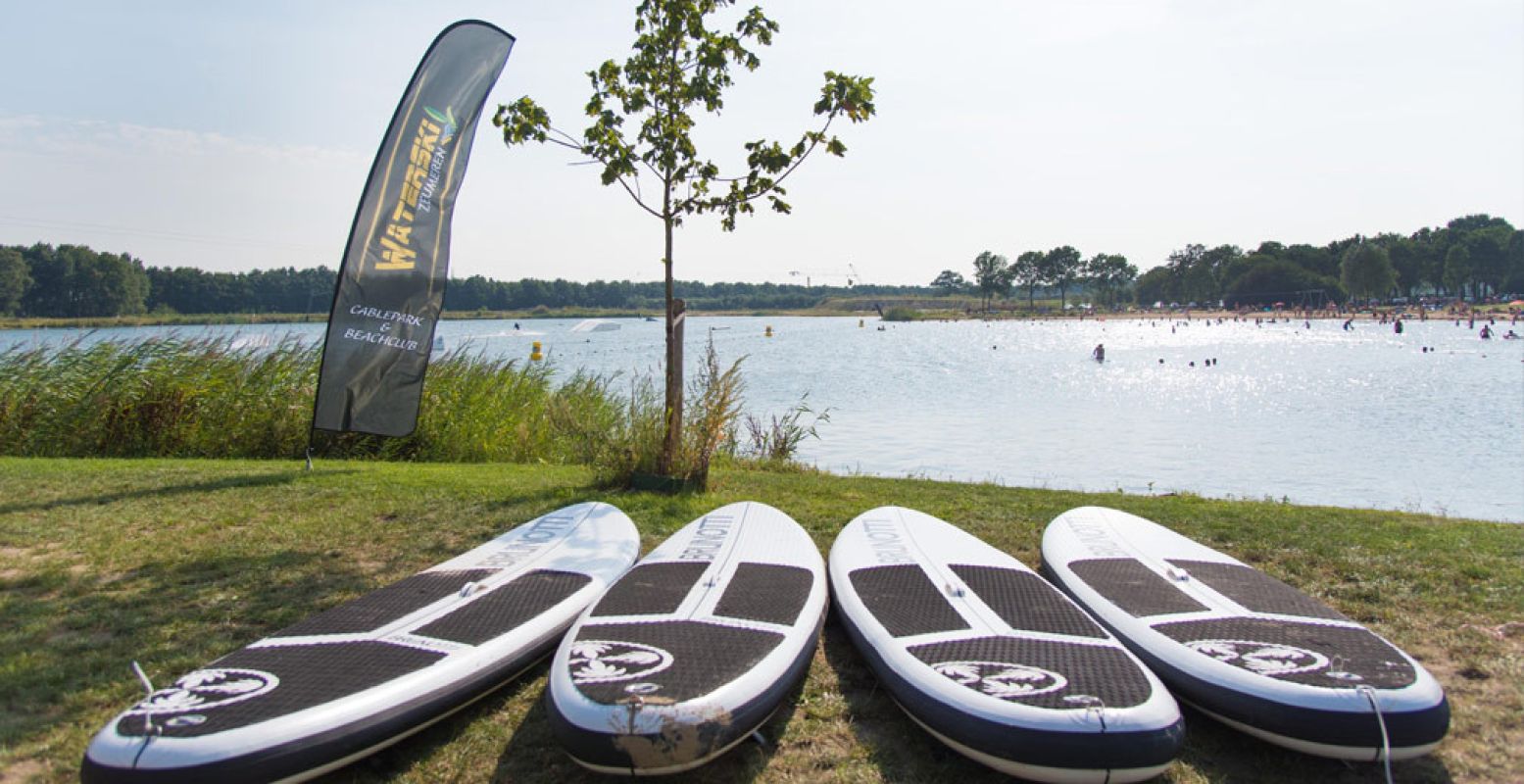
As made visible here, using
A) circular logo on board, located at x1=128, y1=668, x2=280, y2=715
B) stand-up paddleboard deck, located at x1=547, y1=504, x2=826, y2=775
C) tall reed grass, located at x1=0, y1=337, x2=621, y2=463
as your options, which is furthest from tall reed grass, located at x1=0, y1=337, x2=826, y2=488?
circular logo on board, located at x1=128, y1=668, x2=280, y2=715

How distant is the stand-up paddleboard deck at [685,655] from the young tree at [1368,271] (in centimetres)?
11191

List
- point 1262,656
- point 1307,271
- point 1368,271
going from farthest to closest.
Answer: point 1307,271 → point 1368,271 → point 1262,656

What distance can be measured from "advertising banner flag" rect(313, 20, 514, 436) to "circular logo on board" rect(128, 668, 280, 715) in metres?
4.84

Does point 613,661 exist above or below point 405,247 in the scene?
below

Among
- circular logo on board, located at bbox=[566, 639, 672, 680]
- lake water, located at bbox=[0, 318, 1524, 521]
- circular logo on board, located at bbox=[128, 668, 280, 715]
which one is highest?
circular logo on board, located at bbox=[566, 639, 672, 680]

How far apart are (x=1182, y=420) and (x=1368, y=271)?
310 ft

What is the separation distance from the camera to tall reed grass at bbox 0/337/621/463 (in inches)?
381

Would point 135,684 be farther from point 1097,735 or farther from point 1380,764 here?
point 1380,764

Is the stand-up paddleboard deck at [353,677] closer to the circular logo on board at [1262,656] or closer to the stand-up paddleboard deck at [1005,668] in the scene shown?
the stand-up paddleboard deck at [1005,668]

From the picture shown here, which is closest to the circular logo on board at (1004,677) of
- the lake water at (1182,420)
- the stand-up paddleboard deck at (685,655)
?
the stand-up paddleboard deck at (685,655)

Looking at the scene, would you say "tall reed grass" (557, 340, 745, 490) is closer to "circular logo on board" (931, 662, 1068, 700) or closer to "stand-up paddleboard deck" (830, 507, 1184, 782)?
"stand-up paddleboard deck" (830, 507, 1184, 782)

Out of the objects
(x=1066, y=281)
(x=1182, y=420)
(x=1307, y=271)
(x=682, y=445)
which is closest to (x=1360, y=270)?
(x=1307, y=271)

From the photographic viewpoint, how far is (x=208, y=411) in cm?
995

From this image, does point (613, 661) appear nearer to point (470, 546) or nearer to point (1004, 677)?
point (1004, 677)
